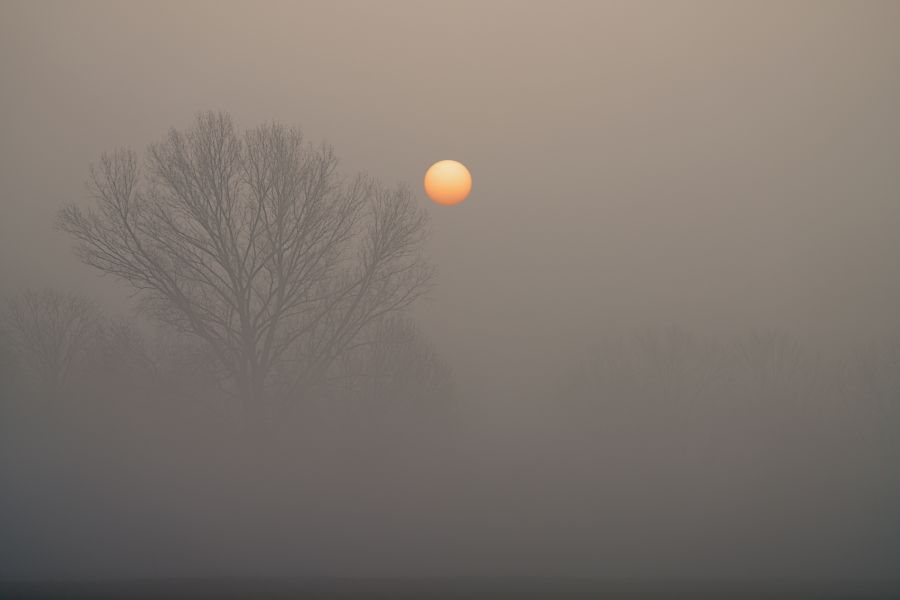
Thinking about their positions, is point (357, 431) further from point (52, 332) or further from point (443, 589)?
point (52, 332)

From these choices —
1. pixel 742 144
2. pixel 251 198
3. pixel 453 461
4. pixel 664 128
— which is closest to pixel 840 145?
pixel 742 144

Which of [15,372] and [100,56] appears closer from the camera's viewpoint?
[15,372]

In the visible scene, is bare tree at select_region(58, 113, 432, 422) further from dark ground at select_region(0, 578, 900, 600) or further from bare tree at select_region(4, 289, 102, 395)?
dark ground at select_region(0, 578, 900, 600)

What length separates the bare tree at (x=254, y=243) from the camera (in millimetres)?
4941

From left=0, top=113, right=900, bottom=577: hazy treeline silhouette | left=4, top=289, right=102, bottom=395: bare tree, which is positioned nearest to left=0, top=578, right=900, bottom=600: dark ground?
left=0, top=113, right=900, bottom=577: hazy treeline silhouette

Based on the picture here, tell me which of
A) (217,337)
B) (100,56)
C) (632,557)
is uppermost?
(100,56)

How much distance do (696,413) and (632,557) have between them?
3.17 ft

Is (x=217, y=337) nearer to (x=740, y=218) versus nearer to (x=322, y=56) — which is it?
(x=322, y=56)

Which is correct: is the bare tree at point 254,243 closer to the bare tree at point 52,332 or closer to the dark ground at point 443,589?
the bare tree at point 52,332

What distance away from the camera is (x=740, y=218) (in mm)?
5180

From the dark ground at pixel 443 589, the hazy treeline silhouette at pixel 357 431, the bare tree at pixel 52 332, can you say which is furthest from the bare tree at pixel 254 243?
the dark ground at pixel 443 589

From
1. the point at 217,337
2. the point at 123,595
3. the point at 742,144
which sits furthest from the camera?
the point at 742,144

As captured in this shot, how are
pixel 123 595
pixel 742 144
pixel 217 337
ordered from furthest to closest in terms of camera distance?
pixel 742 144 < pixel 217 337 < pixel 123 595

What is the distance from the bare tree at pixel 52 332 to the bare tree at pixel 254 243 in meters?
Result: 0.30
